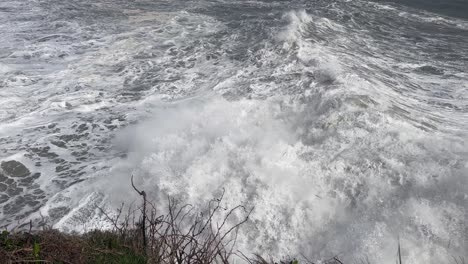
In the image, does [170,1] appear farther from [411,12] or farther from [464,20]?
[464,20]

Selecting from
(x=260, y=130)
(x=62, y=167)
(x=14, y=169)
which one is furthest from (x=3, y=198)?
(x=260, y=130)

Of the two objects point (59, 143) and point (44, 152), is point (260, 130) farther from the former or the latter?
point (44, 152)

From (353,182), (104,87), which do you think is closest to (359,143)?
(353,182)

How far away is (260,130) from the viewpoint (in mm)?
7270

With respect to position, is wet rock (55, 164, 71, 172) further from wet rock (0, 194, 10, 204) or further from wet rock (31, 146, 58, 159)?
wet rock (0, 194, 10, 204)

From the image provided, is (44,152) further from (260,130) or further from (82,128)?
(260,130)

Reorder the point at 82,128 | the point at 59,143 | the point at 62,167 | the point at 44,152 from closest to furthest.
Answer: the point at 62,167
the point at 44,152
the point at 59,143
the point at 82,128

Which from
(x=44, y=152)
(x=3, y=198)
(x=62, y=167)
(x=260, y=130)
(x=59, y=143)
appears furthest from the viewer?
(x=59, y=143)

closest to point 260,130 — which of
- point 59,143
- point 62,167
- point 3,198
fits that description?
point 62,167

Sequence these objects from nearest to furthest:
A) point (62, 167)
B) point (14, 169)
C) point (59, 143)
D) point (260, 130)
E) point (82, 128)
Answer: point (14, 169) < point (62, 167) < point (260, 130) < point (59, 143) < point (82, 128)

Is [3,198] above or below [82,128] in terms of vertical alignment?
above

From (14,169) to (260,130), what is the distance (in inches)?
165

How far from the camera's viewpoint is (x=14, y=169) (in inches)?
272

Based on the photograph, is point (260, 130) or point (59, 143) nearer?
point (260, 130)
